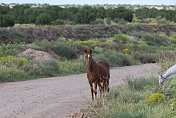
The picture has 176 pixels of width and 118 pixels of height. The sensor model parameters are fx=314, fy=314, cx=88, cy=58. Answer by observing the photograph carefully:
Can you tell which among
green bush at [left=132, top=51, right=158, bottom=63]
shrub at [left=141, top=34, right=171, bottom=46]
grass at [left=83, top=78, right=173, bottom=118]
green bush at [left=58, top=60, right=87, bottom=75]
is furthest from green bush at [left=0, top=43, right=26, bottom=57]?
shrub at [left=141, top=34, right=171, bottom=46]

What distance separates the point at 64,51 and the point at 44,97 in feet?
42.0

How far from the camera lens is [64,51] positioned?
2486 centimetres

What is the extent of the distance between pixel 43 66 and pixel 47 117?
30.7 ft

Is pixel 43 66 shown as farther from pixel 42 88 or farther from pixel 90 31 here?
pixel 90 31

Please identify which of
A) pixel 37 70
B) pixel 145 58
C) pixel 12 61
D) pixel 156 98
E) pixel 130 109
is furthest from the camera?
pixel 145 58

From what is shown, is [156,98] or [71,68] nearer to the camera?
[156,98]

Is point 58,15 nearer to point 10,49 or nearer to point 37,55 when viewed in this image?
point 10,49

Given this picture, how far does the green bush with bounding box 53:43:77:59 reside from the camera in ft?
81.4

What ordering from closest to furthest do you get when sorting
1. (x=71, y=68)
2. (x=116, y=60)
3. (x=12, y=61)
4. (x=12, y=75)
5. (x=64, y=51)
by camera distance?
(x=12, y=75)
(x=12, y=61)
(x=71, y=68)
(x=116, y=60)
(x=64, y=51)

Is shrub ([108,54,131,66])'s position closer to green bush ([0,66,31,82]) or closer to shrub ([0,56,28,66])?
shrub ([0,56,28,66])

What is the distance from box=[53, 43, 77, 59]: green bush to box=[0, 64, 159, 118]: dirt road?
25.1 feet

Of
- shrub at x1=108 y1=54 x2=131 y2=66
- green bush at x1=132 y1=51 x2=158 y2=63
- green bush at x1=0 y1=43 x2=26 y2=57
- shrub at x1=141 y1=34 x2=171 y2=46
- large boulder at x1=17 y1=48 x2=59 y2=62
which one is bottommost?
shrub at x1=141 y1=34 x2=171 y2=46

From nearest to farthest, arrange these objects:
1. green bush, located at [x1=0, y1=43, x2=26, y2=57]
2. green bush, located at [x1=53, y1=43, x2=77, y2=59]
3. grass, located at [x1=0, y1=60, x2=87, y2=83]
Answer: grass, located at [x1=0, y1=60, x2=87, y2=83], green bush, located at [x1=0, y1=43, x2=26, y2=57], green bush, located at [x1=53, y1=43, x2=77, y2=59]

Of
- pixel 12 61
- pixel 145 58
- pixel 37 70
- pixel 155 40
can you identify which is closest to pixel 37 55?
pixel 12 61
